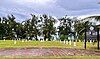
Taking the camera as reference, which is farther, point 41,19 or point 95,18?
point 41,19

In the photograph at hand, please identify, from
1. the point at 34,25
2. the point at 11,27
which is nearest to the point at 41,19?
the point at 34,25

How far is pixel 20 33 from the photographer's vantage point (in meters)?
113

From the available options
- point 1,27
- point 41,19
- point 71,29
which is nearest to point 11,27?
point 1,27

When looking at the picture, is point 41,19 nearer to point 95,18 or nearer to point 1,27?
point 1,27

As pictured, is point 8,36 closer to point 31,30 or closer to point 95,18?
point 31,30

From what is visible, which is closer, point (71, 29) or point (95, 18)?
point (95, 18)

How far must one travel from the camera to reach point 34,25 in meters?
113

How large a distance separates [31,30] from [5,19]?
12.9 metres

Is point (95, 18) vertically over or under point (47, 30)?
over

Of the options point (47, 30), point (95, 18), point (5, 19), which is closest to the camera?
point (95, 18)

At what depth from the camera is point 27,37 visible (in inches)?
4328

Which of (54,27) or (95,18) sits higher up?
(95,18)

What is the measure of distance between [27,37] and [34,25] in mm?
5253

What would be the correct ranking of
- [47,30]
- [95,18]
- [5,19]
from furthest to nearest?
[5,19] < [47,30] < [95,18]
